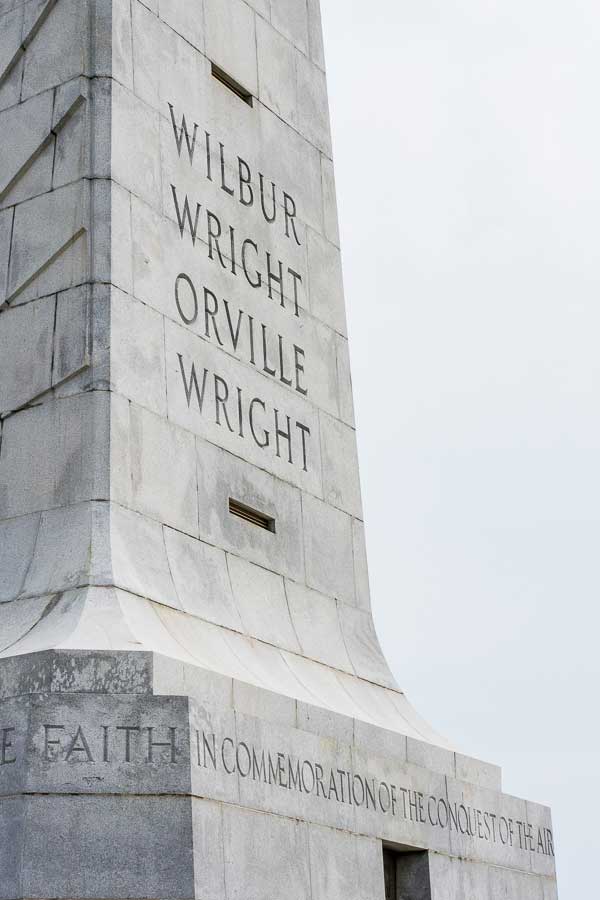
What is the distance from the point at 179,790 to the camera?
9695 millimetres

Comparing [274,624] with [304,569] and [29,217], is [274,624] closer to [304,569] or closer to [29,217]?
[304,569]

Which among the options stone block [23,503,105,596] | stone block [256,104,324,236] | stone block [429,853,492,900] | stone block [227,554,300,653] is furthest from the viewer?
stone block [256,104,324,236]

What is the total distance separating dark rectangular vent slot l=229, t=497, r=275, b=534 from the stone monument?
0.03m

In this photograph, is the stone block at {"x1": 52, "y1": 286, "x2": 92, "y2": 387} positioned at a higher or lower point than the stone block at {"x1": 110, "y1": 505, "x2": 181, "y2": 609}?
higher

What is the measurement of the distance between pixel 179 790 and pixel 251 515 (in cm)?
394

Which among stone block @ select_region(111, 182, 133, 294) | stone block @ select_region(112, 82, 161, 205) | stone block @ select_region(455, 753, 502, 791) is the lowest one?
stone block @ select_region(455, 753, 502, 791)

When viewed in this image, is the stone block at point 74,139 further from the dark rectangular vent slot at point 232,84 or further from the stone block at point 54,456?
the stone block at point 54,456

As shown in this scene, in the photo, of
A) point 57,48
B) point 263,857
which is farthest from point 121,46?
point 263,857

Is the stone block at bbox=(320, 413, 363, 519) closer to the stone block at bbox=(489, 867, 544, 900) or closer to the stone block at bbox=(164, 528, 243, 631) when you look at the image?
the stone block at bbox=(164, 528, 243, 631)

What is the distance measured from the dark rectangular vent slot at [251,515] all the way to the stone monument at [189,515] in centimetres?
3

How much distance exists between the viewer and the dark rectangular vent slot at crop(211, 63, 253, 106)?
1452 centimetres

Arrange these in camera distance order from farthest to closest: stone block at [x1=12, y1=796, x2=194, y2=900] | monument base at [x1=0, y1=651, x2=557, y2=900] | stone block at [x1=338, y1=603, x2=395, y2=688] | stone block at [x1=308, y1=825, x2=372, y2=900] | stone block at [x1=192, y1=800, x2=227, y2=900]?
stone block at [x1=338, y1=603, x2=395, y2=688]
stone block at [x1=308, y1=825, x2=372, y2=900]
stone block at [x1=192, y1=800, x2=227, y2=900]
monument base at [x1=0, y1=651, x2=557, y2=900]
stone block at [x1=12, y1=796, x2=194, y2=900]

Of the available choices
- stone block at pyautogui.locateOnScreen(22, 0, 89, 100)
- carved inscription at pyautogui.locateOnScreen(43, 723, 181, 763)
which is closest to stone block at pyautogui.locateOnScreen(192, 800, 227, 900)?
carved inscription at pyautogui.locateOnScreen(43, 723, 181, 763)

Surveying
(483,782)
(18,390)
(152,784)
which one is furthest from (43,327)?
(483,782)
